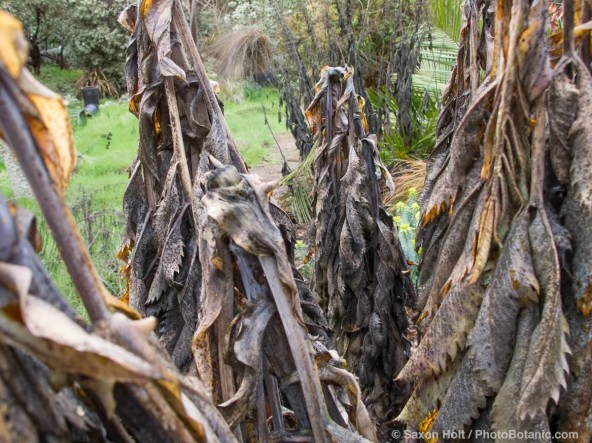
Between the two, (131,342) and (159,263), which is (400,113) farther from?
(131,342)

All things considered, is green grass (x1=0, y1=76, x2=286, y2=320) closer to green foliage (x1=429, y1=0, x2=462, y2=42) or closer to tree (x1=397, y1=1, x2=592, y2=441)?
tree (x1=397, y1=1, x2=592, y2=441)

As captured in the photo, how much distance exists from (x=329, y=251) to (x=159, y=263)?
1.00 meters

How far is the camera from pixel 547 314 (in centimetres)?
82

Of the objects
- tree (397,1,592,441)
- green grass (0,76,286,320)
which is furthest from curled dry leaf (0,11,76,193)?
green grass (0,76,286,320)

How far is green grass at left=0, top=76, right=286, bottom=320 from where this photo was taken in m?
3.22

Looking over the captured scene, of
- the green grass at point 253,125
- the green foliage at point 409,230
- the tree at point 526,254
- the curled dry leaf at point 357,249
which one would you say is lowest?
Result: the green grass at point 253,125

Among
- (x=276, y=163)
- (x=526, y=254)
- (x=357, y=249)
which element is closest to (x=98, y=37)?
(x=276, y=163)

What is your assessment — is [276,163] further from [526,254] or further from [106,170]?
[526,254]

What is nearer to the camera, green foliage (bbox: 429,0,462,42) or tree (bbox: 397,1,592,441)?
tree (bbox: 397,1,592,441)

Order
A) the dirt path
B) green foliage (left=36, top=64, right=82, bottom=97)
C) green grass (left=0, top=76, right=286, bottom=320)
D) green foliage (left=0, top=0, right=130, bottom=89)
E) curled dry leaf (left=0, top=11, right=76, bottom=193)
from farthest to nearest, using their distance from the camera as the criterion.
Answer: green foliage (left=0, top=0, right=130, bottom=89), green foliage (left=36, top=64, right=82, bottom=97), the dirt path, green grass (left=0, top=76, right=286, bottom=320), curled dry leaf (left=0, top=11, right=76, bottom=193)

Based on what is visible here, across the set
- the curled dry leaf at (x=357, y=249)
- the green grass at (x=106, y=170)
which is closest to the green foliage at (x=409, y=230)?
the curled dry leaf at (x=357, y=249)

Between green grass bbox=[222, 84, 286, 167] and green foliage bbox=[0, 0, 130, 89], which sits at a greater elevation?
green foliage bbox=[0, 0, 130, 89]

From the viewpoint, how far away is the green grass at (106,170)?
10.6 ft

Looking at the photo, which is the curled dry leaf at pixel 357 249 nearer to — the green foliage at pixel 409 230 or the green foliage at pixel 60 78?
the green foliage at pixel 409 230
